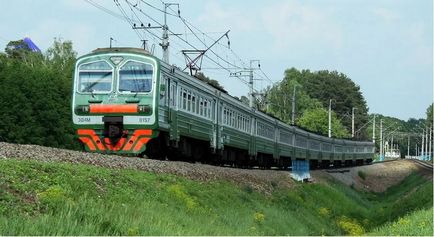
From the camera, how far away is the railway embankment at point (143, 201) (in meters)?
8.23

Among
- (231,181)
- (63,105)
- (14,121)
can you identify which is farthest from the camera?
(63,105)

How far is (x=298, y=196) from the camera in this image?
89.7 ft

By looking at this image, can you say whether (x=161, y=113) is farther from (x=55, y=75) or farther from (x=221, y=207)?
(x=55, y=75)

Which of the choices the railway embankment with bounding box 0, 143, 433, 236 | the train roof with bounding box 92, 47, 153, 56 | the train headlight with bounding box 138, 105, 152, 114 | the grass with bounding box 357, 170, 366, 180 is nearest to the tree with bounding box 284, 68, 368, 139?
the grass with bounding box 357, 170, 366, 180

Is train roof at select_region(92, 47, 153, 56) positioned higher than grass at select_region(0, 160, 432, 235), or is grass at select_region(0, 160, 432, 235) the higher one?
train roof at select_region(92, 47, 153, 56)

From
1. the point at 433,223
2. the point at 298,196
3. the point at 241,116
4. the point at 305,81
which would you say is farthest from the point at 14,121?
the point at 305,81

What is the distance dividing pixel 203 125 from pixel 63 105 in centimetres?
1568

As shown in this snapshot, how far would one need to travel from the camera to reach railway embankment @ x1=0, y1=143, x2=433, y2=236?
Result: 8.23 meters

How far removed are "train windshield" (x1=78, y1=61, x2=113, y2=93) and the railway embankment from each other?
3.02 metres


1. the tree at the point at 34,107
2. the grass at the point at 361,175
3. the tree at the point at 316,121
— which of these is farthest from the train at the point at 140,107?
the tree at the point at 316,121

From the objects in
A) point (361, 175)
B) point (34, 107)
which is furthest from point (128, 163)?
point (361, 175)

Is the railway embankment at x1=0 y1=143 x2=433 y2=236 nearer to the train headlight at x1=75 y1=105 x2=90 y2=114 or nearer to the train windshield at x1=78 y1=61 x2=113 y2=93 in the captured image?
the train headlight at x1=75 y1=105 x2=90 y2=114

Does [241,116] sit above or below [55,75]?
below

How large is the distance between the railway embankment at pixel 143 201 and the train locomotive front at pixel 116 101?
4.93 feet
